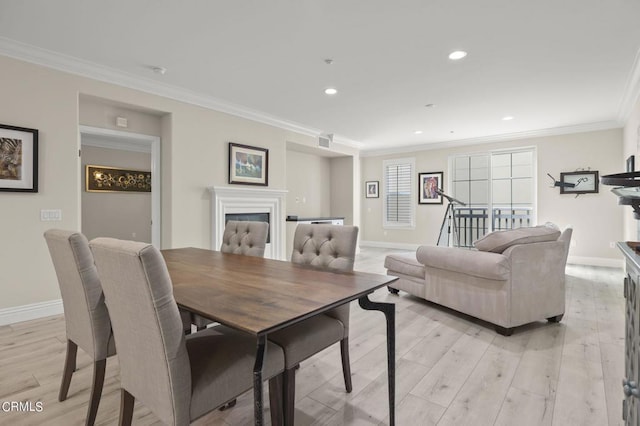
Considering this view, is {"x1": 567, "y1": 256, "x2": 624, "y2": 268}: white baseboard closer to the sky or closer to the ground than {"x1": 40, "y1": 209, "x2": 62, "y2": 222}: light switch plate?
closer to the ground

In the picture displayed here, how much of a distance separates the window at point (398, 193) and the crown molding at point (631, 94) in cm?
370

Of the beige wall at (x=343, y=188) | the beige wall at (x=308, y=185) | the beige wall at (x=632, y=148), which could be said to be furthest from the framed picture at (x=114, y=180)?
the beige wall at (x=632, y=148)

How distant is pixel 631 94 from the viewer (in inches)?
159

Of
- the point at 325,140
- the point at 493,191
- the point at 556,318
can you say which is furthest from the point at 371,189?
the point at 556,318

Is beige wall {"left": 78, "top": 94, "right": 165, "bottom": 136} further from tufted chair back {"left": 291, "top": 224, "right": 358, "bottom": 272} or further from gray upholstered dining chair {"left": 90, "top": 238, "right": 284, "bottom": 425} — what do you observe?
gray upholstered dining chair {"left": 90, "top": 238, "right": 284, "bottom": 425}

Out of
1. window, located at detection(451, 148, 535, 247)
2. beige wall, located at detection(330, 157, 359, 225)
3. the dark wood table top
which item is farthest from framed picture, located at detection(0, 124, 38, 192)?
window, located at detection(451, 148, 535, 247)

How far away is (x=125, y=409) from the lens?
1233 mm

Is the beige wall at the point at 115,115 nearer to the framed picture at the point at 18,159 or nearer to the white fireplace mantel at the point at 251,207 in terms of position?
the framed picture at the point at 18,159

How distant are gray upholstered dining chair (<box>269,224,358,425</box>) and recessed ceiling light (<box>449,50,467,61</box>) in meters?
2.22

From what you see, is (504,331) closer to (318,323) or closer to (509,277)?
(509,277)

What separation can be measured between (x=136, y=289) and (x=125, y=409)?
569mm

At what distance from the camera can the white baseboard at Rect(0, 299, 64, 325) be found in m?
2.97

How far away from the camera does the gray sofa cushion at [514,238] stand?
273 cm

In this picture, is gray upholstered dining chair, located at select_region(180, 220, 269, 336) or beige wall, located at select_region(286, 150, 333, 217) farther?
beige wall, located at select_region(286, 150, 333, 217)
